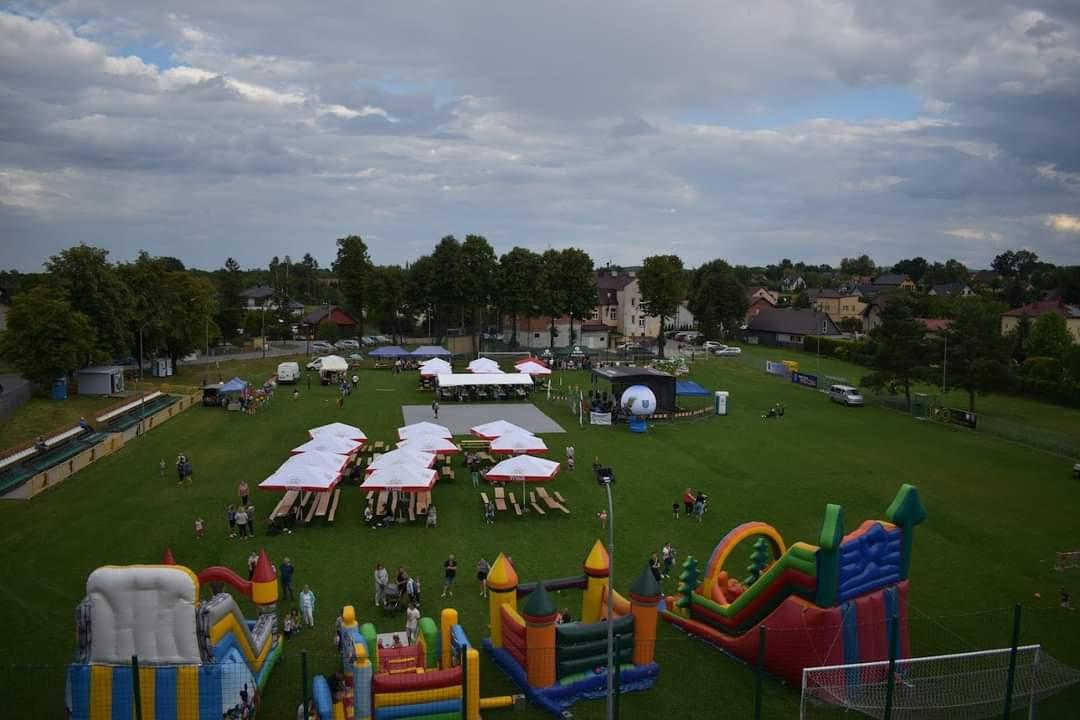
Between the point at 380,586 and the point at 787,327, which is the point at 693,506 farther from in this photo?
the point at 787,327

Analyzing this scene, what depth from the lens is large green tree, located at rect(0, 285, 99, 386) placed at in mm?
40562

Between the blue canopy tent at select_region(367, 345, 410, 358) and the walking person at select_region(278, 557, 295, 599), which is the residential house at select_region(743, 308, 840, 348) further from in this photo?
the walking person at select_region(278, 557, 295, 599)

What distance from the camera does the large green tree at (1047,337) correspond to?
2259 inches

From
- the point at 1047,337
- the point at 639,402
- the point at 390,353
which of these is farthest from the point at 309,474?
the point at 1047,337

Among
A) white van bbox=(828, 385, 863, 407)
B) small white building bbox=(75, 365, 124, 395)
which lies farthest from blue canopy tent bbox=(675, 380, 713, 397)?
small white building bbox=(75, 365, 124, 395)

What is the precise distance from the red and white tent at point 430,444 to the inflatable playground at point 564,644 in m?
13.3

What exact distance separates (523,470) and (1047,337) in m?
50.8

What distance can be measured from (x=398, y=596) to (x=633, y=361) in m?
47.6

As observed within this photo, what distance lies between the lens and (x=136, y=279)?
51125mm

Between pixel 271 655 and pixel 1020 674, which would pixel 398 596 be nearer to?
pixel 271 655

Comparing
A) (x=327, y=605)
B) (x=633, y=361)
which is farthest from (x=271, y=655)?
(x=633, y=361)

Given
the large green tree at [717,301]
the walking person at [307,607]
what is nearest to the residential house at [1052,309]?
the large green tree at [717,301]

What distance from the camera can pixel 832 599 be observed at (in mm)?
13945

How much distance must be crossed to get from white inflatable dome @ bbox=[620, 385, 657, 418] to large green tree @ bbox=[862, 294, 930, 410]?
49.3 ft
